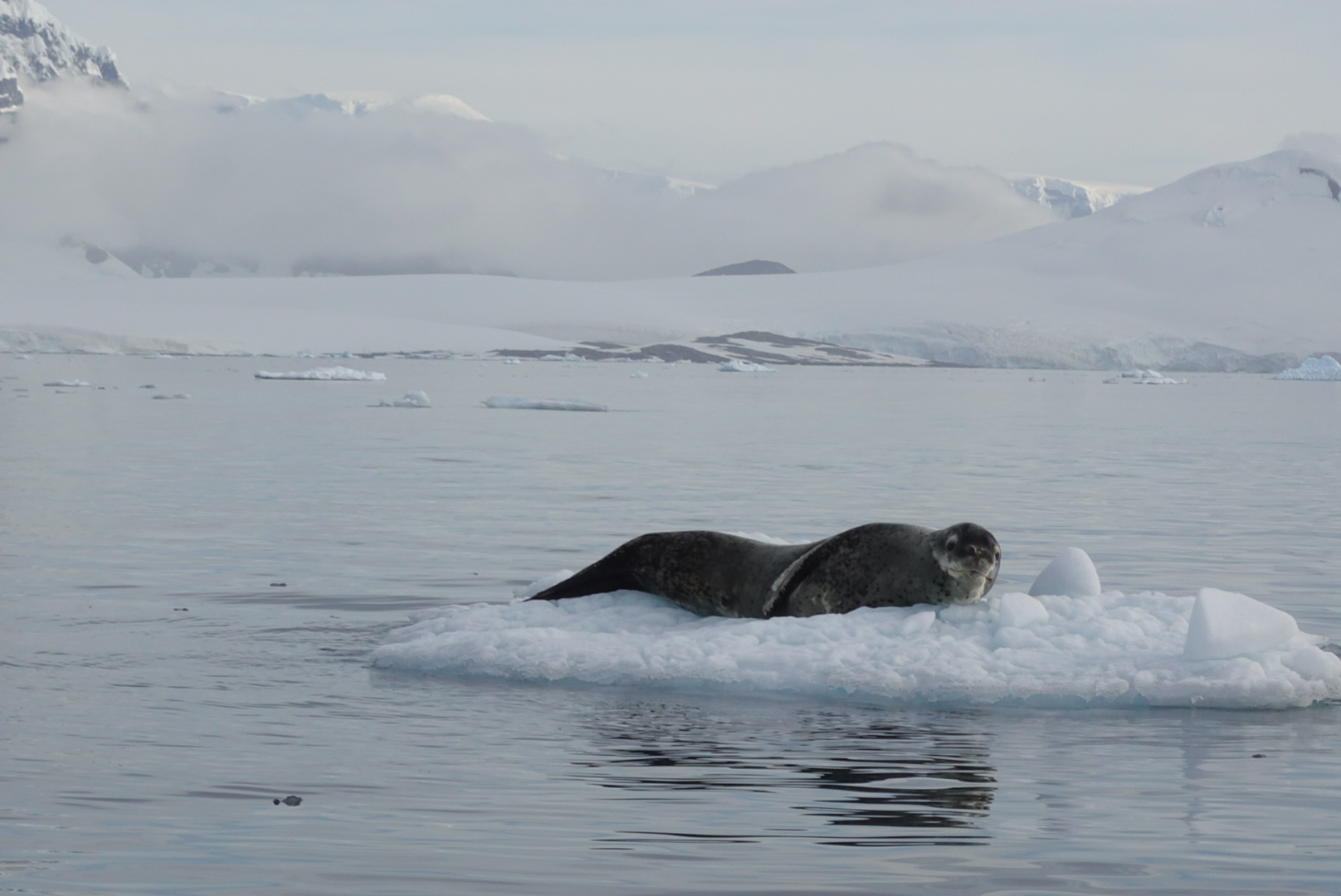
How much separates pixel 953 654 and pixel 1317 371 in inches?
3802

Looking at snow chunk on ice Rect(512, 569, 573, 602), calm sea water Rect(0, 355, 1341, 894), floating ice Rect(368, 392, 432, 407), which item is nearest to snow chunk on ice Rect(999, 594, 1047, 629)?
calm sea water Rect(0, 355, 1341, 894)

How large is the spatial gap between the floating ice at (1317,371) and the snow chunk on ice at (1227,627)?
305 feet

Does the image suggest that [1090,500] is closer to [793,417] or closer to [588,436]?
[588,436]

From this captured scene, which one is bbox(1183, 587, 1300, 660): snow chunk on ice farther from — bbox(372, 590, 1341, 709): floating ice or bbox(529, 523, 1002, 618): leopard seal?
bbox(529, 523, 1002, 618): leopard seal

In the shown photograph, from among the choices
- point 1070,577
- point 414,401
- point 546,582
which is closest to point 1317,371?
point 414,401

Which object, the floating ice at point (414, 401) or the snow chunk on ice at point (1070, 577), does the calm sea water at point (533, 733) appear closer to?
the snow chunk on ice at point (1070, 577)

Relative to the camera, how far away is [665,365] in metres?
126

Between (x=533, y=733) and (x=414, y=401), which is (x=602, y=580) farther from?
(x=414, y=401)

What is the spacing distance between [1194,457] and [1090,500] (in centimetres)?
1126

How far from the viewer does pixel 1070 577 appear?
35.2 ft

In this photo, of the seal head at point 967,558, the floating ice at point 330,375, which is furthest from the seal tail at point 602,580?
the floating ice at point 330,375

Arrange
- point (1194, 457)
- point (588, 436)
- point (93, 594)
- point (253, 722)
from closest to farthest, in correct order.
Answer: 1. point (253, 722)
2. point (93, 594)
3. point (1194, 457)
4. point (588, 436)

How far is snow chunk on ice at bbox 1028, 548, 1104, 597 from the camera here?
35.1 ft

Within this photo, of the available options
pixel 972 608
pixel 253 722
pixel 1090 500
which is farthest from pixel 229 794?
pixel 1090 500
